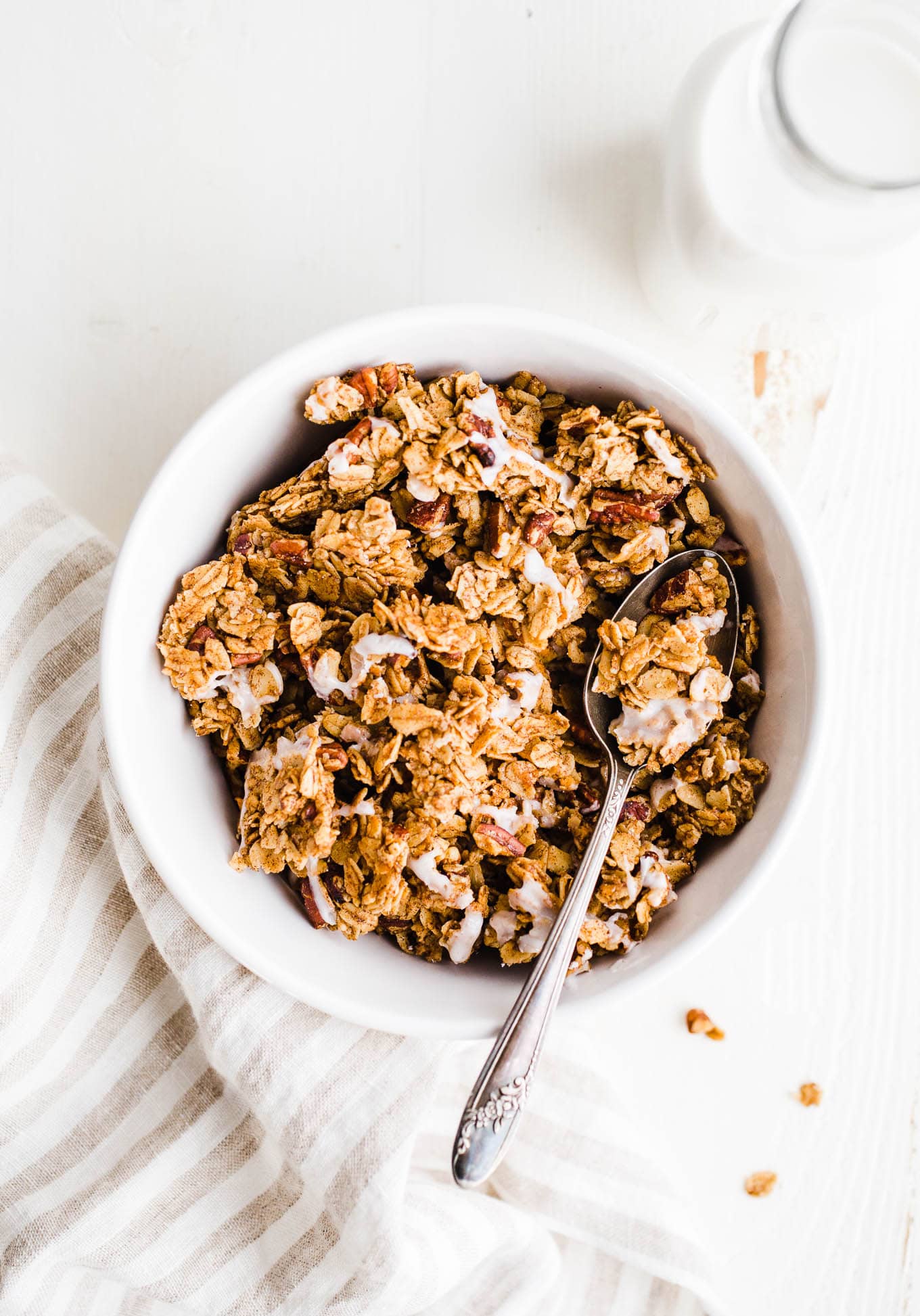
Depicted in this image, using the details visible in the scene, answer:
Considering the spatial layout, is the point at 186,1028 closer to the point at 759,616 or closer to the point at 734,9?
the point at 759,616

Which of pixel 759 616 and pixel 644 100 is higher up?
pixel 644 100

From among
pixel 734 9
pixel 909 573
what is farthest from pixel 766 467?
pixel 734 9

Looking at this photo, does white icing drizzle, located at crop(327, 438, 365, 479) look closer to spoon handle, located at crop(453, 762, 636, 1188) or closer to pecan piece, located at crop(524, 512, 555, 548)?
pecan piece, located at crop(524, 512, 555, 548)

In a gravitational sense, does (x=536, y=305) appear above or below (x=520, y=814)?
above

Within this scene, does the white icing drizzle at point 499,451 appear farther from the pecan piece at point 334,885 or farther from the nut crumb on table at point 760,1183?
the nut crumb on table at point 760,1183

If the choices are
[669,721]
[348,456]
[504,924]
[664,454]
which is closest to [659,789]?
[669,721]

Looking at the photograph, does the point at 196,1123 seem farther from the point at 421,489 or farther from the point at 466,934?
Answer: the point at 421,489

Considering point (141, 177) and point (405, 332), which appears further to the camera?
point (141, 177)
